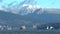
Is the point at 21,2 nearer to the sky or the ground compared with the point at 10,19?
nearer to the sky

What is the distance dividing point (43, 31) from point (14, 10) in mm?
654

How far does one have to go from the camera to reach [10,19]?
16.1 ft

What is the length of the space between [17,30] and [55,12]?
77cm

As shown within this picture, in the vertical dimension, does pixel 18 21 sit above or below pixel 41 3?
below

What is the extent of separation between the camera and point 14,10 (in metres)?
4.89

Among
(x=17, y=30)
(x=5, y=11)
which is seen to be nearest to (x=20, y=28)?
(x=17, y=30)

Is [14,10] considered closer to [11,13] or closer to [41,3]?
[11,13]

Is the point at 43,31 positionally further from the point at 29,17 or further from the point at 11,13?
the point at 11,13

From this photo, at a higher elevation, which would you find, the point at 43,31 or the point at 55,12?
the point at 55,12

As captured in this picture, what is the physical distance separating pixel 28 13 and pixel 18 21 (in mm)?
235

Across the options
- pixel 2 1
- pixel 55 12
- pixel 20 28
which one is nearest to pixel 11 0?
pixel 2 1

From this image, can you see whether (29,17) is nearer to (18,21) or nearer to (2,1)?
(18,21)

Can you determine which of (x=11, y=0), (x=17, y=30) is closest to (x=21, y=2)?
(x=11, y=0)

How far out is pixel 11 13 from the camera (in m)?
4.88
